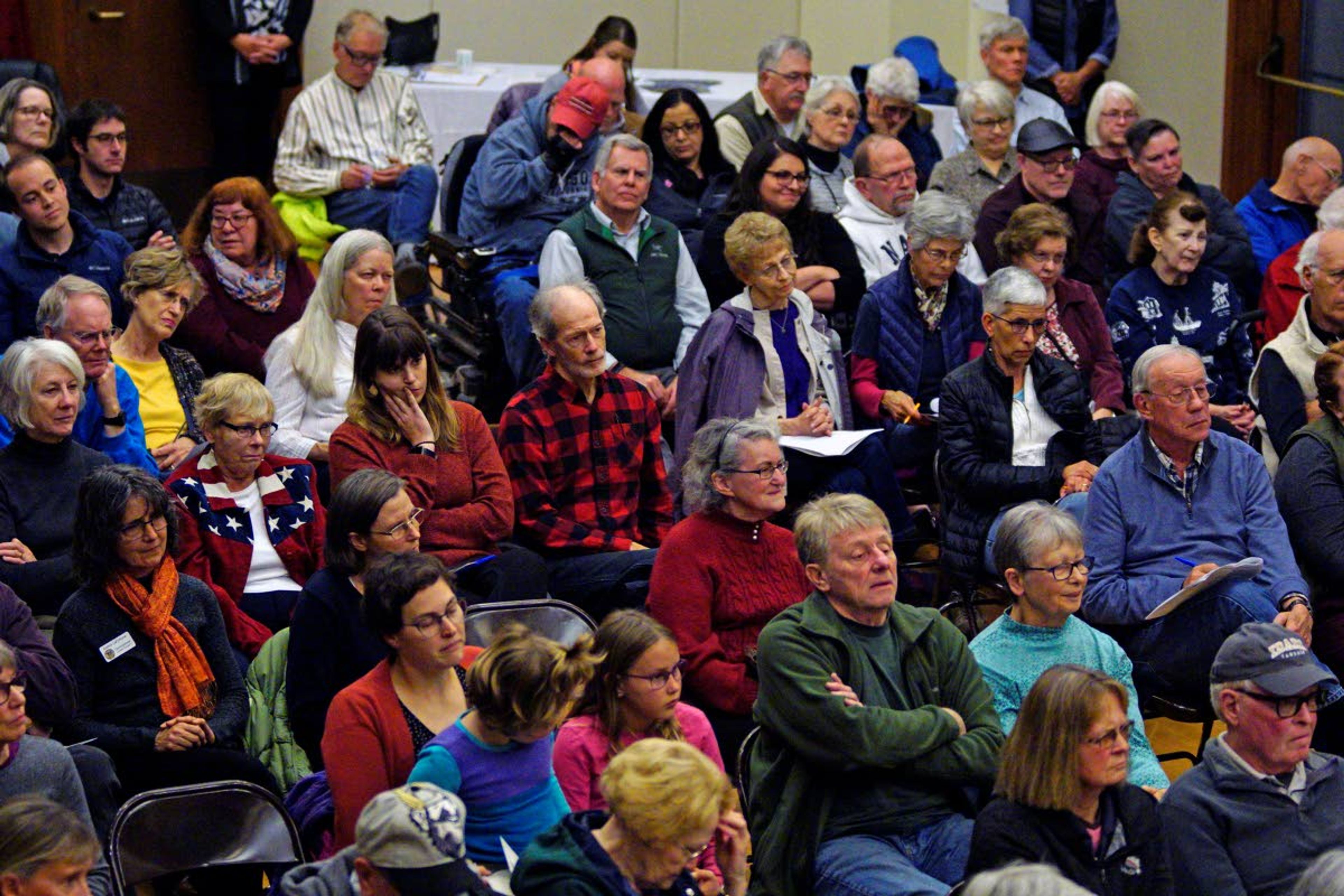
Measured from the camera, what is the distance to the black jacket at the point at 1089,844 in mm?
3234

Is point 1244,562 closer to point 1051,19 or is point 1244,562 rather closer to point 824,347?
point 824,347

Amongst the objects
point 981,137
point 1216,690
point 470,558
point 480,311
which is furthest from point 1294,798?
point 981,137

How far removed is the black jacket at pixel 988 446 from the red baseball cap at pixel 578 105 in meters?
1.85

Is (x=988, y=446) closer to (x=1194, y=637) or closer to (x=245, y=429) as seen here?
(x=1194, y=637)

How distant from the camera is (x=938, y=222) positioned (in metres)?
5.56

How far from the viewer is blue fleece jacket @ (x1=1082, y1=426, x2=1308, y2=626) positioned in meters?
4.55

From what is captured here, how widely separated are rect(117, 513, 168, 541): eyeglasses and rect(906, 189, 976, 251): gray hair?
252cm

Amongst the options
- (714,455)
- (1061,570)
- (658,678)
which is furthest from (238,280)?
(1061,570)

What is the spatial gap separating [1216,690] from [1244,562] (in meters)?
0.82

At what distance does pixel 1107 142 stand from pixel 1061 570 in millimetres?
3646

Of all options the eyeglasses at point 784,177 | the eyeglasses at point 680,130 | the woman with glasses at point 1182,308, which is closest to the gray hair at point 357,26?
the eyeglasses at point 680,130

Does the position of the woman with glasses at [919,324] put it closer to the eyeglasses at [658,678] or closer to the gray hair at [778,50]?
the gray hair at [778,50]

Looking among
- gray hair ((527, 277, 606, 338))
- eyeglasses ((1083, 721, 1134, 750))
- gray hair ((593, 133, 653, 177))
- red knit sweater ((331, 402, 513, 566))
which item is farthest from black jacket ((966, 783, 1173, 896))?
gray hair ((593, 133, 653, 177))

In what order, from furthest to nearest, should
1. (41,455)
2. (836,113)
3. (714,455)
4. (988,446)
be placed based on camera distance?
(836,113) < (988,446) < (41,455) < (714,455)
